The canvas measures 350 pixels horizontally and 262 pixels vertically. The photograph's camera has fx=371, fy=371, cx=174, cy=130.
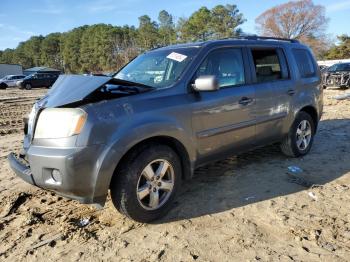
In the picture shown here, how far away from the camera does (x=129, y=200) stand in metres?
3.45

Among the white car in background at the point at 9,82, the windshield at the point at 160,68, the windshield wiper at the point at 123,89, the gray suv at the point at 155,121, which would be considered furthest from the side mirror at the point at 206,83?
the white car in background at the point at 9,82

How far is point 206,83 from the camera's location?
149 inches

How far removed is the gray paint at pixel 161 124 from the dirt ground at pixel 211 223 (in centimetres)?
45

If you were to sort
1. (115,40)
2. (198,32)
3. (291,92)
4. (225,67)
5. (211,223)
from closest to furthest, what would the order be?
1. (211,223)
2. (225,67)
3. (291,92)
4. (198,32)
5. (115,40)

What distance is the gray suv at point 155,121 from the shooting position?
3.22 meters

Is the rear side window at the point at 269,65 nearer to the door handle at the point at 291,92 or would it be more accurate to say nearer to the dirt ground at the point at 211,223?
the door handle at the point at 291,92

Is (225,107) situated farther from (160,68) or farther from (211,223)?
(211,223)

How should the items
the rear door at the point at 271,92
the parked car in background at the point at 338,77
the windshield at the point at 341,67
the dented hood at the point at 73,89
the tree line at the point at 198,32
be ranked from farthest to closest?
the tree line at the point at 198,32 → the windshield at the point at 341,67 → the parked car in background at the point at 338,77 → the rear door at the point at 271,92 → the dented hood at the point at 73,89

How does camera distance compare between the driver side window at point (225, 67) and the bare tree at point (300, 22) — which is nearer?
the driver side window at point (225, 67)

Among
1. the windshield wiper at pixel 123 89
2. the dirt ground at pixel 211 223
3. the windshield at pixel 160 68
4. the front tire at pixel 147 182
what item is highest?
the windshield at pixel 160 68

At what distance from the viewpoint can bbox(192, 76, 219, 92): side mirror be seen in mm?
3774

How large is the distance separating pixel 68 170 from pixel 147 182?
0.83 meters

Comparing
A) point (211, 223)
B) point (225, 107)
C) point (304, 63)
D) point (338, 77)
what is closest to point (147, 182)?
point (211, 223)

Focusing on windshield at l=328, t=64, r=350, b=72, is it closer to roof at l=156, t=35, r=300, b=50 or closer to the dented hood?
roof at l=156, t=35, r=300, b=50
